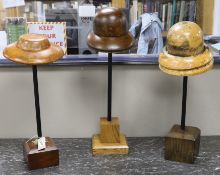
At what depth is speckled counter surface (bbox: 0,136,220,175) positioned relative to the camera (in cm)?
144

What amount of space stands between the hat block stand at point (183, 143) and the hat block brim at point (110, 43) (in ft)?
0.90

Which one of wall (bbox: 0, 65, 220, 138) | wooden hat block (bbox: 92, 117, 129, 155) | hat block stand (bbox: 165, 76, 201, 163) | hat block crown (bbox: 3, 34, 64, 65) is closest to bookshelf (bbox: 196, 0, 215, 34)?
wall (bbox: 0, 65, 220, 138)

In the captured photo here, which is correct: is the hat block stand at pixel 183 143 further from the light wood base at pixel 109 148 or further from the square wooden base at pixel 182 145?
the light wood base at pixel 109 148

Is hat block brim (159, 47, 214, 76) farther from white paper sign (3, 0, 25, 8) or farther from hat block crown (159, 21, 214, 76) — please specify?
white paper sign (3, 0, 25, 8)

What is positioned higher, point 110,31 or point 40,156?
point 110,31

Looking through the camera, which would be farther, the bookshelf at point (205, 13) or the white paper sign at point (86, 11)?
the bookshelf at point (205, 13)

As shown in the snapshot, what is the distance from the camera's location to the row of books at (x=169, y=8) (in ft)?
9.89

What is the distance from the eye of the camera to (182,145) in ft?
4.85

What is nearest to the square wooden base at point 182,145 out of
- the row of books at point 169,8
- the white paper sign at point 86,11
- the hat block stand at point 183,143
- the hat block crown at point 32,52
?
the hat block stand at point 183,143

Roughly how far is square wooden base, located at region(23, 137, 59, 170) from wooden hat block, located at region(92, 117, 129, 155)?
177 millimetres

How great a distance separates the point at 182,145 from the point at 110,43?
49 centimetres

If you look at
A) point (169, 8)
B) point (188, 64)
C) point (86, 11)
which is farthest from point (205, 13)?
point (188, 64)

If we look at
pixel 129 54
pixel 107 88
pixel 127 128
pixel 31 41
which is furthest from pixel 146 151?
pixel 31 41

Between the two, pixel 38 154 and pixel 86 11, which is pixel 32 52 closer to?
pixel 38 154
